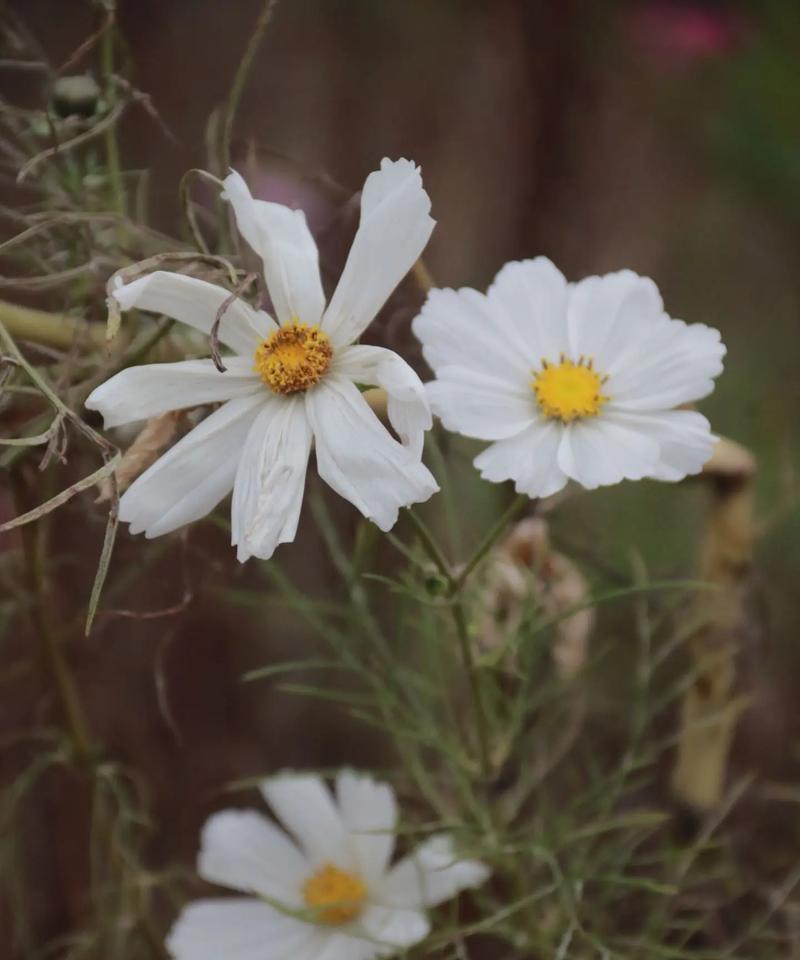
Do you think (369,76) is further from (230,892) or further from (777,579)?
(230,892)

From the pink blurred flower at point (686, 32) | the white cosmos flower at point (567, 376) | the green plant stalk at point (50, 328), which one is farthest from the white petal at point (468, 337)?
the pink blurred flower at point (686, 32)

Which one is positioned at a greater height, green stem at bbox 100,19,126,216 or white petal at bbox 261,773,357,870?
green stem at bbox 100,19,126,216

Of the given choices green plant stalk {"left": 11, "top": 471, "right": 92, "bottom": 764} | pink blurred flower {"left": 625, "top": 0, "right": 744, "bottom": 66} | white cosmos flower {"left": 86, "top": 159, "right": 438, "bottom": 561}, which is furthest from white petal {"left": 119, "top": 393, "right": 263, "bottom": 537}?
pink blurred flower {"left": 625, "top": 0, "right": 744, "bottom": 66}

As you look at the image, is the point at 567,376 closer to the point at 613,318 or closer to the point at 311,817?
the point at 613,318

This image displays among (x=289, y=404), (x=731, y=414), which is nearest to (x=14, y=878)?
(x=289, y=404)

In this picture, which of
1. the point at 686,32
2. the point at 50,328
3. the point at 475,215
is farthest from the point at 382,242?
the point at 475,215

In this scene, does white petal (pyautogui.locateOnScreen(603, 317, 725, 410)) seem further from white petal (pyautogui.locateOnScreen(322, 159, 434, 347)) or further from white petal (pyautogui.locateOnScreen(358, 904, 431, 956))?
white petal (pyautogui.locateOnScreen(358, 904, 431, 956))
